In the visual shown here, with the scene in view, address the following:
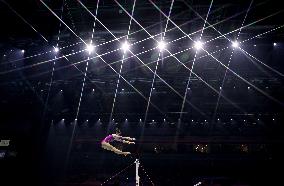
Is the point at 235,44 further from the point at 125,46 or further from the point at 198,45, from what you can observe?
the point at 125,46

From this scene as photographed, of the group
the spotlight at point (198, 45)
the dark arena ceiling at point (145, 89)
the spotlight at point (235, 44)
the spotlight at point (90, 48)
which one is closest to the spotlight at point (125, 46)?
the dark arena ceiling at point (145, 89)

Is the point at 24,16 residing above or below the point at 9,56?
above

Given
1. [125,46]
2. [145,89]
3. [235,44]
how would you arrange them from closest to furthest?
1. [235,44]
2. [125,46]
3. [145,89]

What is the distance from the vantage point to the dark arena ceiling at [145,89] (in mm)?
10195

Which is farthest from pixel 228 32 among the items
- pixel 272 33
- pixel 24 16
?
pixel 24 16

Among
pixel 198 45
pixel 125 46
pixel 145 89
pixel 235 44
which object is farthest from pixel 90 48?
pixel 235 44

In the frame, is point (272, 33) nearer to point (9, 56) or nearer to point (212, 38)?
point (212, 38)

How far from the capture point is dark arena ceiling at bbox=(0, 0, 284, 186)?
10195 millimetres

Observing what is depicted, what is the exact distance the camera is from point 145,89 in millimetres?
12086

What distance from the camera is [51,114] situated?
46.2 ft

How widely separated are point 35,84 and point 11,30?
8.14 ft

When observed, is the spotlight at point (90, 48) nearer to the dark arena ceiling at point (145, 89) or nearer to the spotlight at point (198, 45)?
the dark arena ceiling at point (145, 89)

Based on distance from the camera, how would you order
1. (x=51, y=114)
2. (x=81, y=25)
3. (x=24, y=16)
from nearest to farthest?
(x=24, y=16) < (x=81, y=25) < (x=51, y=114)

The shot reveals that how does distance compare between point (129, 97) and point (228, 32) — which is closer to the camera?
point (228, 32)
